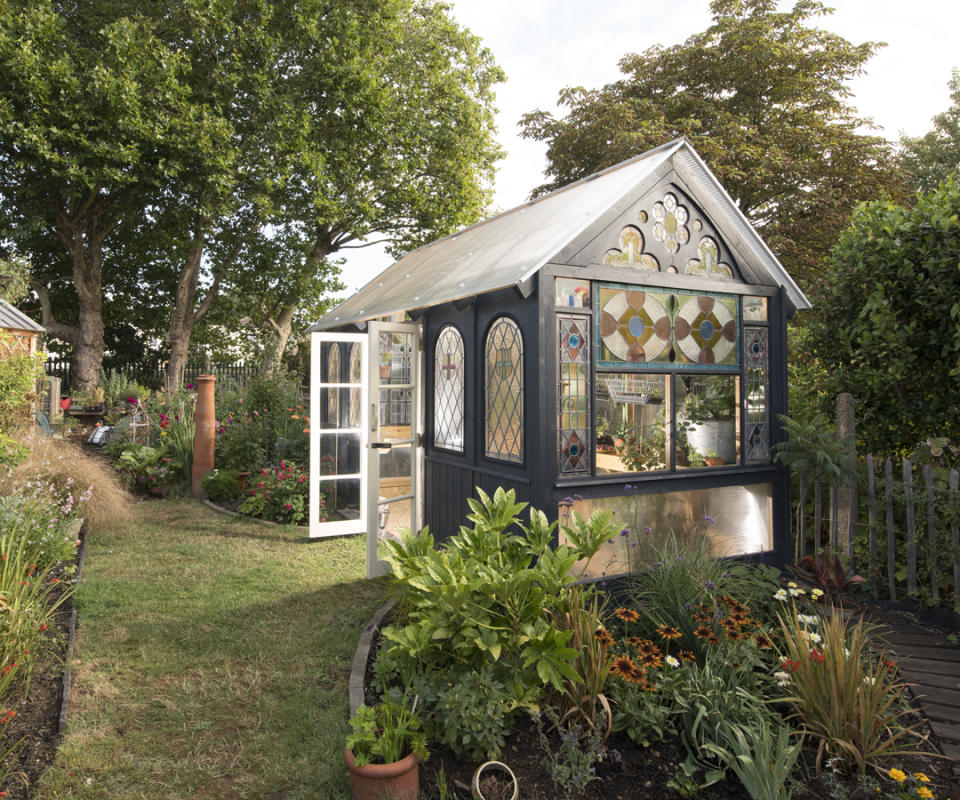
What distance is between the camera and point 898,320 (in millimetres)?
4652

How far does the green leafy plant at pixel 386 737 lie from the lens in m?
2.48

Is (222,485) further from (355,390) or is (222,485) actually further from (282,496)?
(355,390)

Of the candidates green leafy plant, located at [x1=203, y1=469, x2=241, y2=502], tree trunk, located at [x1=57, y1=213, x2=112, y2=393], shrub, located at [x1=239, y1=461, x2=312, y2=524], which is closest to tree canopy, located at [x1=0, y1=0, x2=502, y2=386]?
tree trunk, located at [x1=57, y1=213, x2=112, y2=393]

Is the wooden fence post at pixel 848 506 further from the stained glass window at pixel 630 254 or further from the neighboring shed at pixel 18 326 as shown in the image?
the neighboring shed at pixel 18 326

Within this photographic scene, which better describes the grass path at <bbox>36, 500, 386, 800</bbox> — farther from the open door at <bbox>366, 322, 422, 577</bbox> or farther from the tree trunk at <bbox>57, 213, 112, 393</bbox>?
the tree trunk at <bbox>57, 213, 112, 393</bbox>

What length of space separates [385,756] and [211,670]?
1864mm

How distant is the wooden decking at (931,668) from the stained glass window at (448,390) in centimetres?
328

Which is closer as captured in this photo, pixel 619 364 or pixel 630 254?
pixel 619 364

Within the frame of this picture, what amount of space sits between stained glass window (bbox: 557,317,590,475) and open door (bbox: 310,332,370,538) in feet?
10.3

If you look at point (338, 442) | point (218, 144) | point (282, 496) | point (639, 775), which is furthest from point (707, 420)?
point (218, 144)

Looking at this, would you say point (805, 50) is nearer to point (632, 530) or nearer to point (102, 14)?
point (632, 530)

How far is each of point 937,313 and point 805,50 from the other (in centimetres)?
1229

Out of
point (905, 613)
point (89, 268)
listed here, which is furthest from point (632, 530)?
point (89, 268)

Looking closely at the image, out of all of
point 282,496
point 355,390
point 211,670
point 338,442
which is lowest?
point 211,670
